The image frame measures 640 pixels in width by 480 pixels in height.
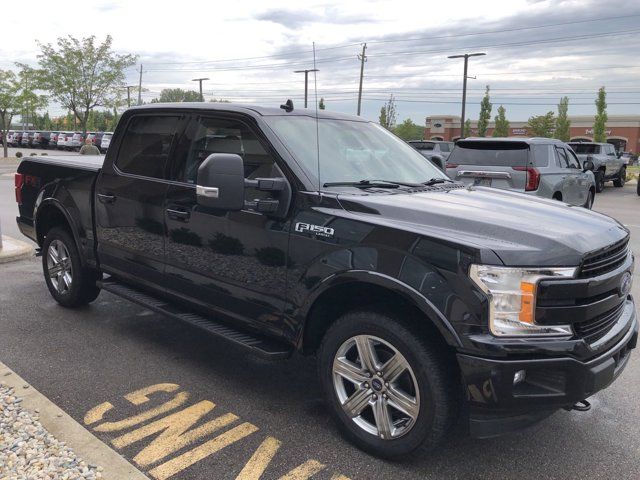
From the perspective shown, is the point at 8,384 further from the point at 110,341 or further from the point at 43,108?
the point at 43,108

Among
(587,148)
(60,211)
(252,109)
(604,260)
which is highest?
(252,109)

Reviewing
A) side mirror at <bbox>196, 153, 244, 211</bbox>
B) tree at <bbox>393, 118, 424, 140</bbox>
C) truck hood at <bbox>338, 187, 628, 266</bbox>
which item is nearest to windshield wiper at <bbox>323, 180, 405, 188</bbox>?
truck hood at <bbox>338, 187, 628, 266</bbox>

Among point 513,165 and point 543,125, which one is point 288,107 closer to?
point 513,165

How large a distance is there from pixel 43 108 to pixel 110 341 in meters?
35.0

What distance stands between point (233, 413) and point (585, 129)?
7186cm

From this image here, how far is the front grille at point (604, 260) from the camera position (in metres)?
2.80

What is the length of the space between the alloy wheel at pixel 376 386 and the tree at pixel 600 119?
54.7 meters

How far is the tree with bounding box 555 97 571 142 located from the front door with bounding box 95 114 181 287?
190 ft

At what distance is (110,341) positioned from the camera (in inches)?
190

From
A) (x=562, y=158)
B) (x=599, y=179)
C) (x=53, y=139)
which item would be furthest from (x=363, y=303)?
(x=53, y=139)

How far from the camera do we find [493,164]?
1061 centimetres

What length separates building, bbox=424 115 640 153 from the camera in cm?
6434

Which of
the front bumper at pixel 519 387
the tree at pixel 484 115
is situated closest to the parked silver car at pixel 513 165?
the front bumper at pixel 519 387

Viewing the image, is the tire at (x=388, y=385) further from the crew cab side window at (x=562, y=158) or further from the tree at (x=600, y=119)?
→ the tree at (x=600, y=119)
